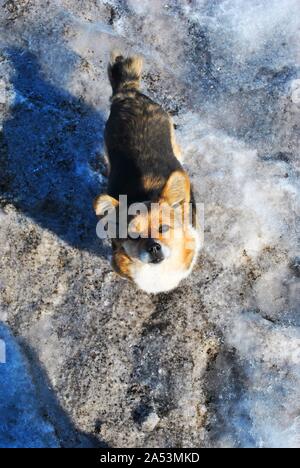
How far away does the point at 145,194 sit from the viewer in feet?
→ 14.7

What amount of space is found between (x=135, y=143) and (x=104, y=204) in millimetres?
776

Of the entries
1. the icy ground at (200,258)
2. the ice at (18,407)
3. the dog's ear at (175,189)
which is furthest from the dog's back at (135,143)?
the ice at (18,407)

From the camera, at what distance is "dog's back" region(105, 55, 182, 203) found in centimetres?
461

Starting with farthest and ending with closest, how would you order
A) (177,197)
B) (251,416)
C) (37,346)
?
(37,346) < (251,416) < (177,197)

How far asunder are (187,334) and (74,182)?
6.15 ft

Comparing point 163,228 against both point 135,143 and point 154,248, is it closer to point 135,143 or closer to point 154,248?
point 154,248

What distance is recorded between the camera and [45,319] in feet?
17.3

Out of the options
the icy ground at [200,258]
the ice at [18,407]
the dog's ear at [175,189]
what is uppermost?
the dog's ear at [175,189]

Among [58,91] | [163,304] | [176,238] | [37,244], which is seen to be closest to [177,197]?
[176,238]

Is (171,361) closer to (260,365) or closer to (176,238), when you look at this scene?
(260,365)

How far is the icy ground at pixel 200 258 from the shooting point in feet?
16.3

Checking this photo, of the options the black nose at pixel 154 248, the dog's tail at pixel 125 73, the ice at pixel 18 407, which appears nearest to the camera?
the black nose at pixel 154 248

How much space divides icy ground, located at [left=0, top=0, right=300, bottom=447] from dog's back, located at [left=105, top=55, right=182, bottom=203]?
669 mm

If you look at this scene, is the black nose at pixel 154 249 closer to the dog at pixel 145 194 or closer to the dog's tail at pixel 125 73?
the dog at pixel 145 194
